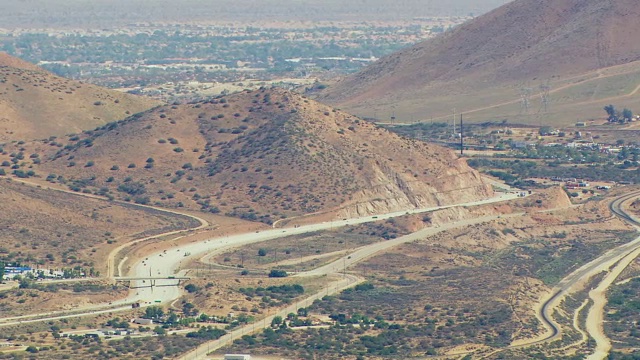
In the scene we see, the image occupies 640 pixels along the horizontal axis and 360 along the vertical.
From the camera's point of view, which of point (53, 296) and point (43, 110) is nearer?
point (53, 296)

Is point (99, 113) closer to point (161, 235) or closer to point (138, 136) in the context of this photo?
point (138, 136)

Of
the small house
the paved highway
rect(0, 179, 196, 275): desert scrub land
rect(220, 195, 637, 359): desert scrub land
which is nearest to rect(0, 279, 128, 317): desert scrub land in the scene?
rect(0, 179, 196, 275): desert scrub land

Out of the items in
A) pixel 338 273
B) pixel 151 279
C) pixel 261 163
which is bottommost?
pixel 338 273

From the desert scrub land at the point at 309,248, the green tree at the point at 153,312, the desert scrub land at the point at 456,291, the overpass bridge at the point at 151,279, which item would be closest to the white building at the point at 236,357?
the desert scrub land at the point at 456,291

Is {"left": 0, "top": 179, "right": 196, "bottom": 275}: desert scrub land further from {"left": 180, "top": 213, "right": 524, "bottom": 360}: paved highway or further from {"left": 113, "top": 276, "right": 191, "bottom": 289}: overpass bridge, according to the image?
{"left": 180, "top": 213, "right": 524, "bottom": 360}: paved highway

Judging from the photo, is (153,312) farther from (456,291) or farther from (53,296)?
(456,291)

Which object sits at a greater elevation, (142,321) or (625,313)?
(142,321)

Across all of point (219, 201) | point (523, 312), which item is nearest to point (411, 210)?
point (219, 201)

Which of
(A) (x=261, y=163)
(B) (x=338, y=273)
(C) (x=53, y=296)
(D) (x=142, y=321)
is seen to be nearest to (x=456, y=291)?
(B) (x=338, y=273)

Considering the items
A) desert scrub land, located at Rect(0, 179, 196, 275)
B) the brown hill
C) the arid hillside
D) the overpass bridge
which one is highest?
the arid hillside
